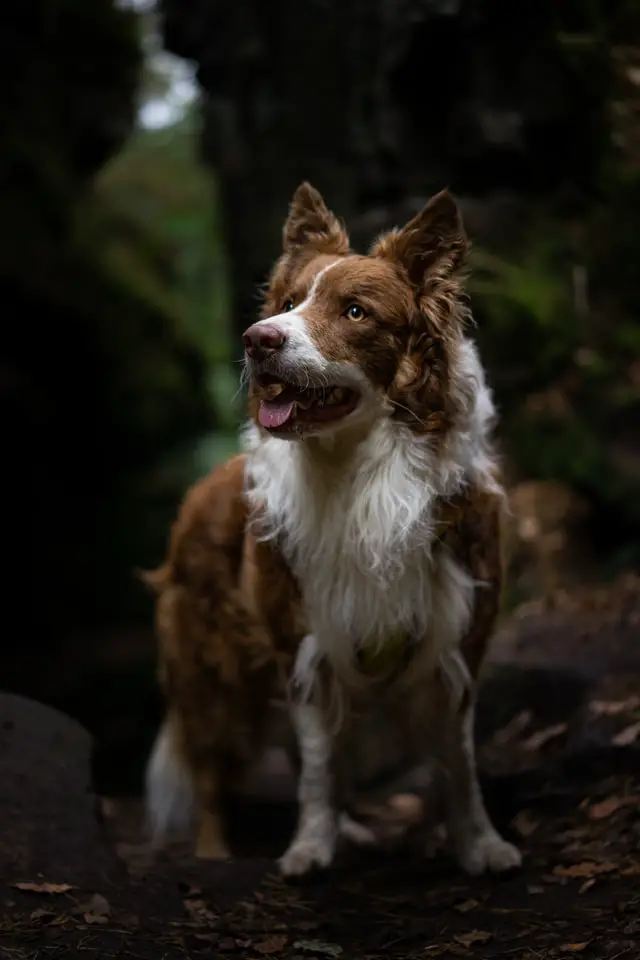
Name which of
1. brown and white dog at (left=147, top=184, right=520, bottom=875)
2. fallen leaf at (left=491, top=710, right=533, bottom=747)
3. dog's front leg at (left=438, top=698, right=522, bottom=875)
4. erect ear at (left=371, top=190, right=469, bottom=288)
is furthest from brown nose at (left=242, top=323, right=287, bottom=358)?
fallen leaf at (left=491, top=710, right=533, bottom=747)

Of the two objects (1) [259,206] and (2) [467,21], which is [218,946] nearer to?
(2) [467,21]

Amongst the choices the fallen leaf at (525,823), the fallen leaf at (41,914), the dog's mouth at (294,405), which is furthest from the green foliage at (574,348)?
the fallen leaf at (41,914)

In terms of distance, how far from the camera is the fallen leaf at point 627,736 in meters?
4.25

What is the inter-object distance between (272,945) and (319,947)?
0.14 metres

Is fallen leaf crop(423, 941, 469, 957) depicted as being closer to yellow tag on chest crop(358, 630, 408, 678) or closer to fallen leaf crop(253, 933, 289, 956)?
fallen leaf crop(253, 933, 289, 956)

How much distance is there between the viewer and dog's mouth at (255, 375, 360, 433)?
328 cm

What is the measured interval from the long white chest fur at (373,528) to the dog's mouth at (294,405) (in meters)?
0.19

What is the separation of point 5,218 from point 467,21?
6041 mm

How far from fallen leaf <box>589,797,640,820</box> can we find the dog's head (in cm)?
164

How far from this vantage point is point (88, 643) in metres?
9.82

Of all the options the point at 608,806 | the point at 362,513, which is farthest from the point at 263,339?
the point at 608,806

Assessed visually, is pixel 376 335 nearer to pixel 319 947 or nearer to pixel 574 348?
pixel 319 947

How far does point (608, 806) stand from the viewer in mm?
4031

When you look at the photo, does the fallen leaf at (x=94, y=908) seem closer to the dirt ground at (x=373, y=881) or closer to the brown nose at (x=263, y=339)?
the dirt ground at (x=373, y=881)
